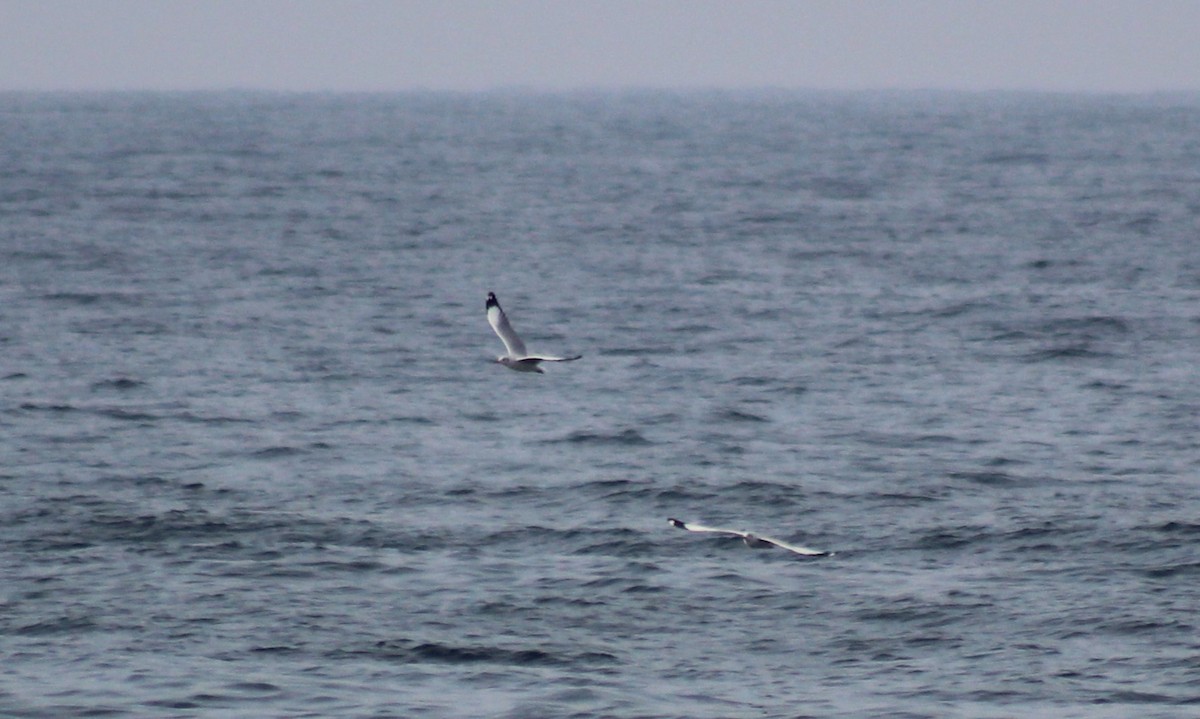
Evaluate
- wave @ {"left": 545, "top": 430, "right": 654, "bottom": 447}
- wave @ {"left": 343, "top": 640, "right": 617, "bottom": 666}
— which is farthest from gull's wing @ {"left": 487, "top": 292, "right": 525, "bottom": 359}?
wave @ {"left": 545, "top": 430, "right": 654, "bottom": 447}

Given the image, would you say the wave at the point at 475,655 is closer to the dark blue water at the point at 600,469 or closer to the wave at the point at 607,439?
the dark blue water at the point at 600,469

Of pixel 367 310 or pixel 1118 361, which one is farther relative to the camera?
pixel 367 310

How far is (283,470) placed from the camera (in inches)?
1259

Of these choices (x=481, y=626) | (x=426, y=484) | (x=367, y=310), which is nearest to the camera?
(x=481, y=626)

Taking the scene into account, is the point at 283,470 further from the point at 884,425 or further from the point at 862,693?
the point at 862,693

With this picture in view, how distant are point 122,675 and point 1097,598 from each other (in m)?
11.3

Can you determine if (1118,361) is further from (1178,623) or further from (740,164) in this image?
(740,164)

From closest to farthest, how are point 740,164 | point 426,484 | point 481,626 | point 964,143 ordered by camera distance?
point 481,626, point 426,484, point 740,164, point 964,143

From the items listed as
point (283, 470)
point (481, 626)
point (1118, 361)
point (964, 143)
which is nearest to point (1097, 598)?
point (481, 626)

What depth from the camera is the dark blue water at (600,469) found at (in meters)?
22.3

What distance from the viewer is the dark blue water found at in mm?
22297

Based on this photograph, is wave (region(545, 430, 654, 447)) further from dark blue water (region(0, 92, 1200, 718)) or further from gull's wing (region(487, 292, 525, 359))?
gull's wing (region(487, 292, 525, 359))

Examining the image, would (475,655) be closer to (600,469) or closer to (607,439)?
(600,469)

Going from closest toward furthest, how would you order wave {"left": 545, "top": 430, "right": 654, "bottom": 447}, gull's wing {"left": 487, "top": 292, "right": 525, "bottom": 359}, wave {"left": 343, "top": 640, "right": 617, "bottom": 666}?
1. gull's wing {"left": 487, "top": 292, "right": 525, "bottom": 359}
2. wave {"left": 343, "top": 640, "right": 617, "bottom": 666}
3. wave {"left": 545, "top": 430, "right": 654, "bottom": 447}
